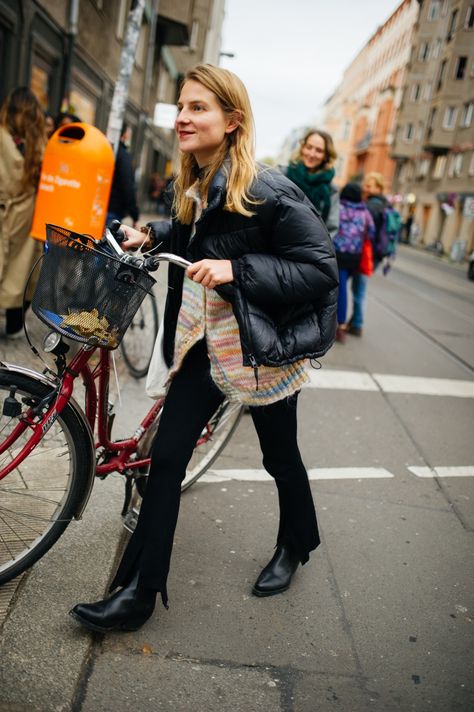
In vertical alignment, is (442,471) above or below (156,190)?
below

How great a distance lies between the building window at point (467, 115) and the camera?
40.2 m

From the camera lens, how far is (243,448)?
171 inches

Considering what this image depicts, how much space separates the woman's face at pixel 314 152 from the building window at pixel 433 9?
55.6 meters

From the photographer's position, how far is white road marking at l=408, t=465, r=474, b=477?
14.0ft

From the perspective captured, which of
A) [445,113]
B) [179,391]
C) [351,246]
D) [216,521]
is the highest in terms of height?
[445,113]

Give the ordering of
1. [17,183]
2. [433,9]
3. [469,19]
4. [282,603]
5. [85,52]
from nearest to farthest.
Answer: [282,603]
[17,183]
[85,52]
[469,19]
[433,9]

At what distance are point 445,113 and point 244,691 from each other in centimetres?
4695

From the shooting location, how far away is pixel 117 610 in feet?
7.47

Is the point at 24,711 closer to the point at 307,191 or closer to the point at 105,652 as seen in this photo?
the point at 105,652

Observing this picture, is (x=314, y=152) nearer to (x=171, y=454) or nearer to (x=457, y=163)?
(x=171, y=454)

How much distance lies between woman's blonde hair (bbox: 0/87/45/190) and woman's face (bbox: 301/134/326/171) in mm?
2203

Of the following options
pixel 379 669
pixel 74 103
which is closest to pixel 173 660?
pixel 379 669

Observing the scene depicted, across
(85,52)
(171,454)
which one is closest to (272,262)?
(171,454)

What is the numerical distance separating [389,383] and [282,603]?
154 inches
